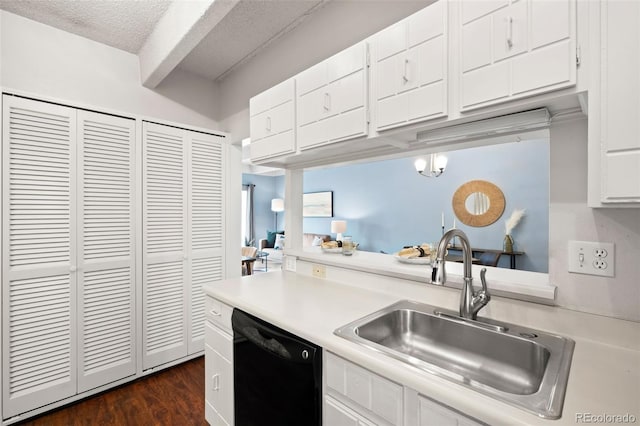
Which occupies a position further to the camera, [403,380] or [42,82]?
[42,82]

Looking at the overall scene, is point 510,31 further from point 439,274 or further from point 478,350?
point 478,350

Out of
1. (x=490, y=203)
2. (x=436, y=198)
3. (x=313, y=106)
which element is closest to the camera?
(x=313, y=106)

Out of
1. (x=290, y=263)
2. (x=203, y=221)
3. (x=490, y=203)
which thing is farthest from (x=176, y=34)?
(x=490, y=203)

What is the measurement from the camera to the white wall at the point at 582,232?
101 centimetres

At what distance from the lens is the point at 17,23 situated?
6.90 feet

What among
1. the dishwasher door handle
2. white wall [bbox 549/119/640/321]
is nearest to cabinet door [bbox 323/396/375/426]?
the dishwasher door handle

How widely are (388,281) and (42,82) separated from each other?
2.81m

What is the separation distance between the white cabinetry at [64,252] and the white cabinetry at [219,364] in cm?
99

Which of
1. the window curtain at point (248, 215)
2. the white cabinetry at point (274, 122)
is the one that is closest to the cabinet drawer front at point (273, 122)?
the white cabinetry at point (274, 122)

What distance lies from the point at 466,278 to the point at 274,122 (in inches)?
53.2

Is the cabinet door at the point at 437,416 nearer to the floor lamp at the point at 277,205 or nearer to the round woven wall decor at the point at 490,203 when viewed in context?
the round woven wall decor at the point at 490,203

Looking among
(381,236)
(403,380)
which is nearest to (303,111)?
(403,380)

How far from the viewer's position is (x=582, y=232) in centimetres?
110

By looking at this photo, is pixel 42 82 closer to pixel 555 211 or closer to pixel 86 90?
pixel 86 90
